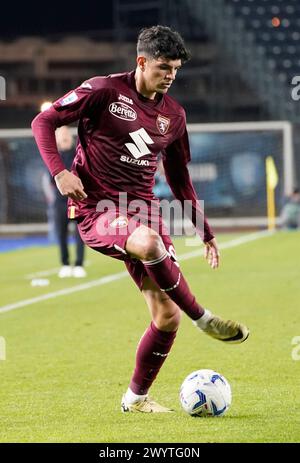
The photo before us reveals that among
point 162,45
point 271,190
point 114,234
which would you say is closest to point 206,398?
point 114,234

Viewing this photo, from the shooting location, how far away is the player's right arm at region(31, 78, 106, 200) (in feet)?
18.3

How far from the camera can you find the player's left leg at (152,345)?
5.80m

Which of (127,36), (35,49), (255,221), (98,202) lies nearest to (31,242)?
(255,221)

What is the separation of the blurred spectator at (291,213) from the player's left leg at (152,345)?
17.3 m

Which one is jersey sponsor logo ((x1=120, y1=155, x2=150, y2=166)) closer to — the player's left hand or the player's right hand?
the player's right hand

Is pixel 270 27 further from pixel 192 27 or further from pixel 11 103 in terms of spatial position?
pixel 11 103

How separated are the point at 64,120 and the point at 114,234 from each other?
Answer: 0.68 meters

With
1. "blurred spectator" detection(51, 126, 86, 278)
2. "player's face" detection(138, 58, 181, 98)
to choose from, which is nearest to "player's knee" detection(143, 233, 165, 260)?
"player's face" detection(138, 58, 181, 98)

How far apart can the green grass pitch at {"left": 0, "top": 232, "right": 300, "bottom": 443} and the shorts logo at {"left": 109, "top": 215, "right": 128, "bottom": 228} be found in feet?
3.28

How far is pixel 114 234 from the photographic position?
5.71 metres

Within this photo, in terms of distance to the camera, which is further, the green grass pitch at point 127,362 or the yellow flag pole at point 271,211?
the yellow flag pole at point 271,211

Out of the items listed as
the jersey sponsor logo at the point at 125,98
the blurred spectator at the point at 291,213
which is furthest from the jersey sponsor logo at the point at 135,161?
the blurred spectator at the point at 291,213

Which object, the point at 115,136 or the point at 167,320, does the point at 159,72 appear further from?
the point at 167,320

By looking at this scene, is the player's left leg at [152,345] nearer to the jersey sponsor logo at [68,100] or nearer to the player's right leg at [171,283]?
the player's right leg at [171,283]
